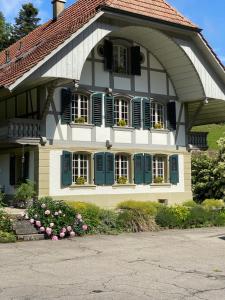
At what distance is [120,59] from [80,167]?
5259 millimetres

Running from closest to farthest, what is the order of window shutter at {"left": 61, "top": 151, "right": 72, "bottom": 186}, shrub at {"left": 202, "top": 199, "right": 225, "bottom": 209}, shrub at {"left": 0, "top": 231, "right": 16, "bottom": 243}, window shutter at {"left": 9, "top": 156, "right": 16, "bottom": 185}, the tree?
shrub at {"left": 0, "top": 231, "right": 16, "bottom": 243} → window shutter at {"left": 61, "top": 151, "right": 72, "bottom": 186} → shrub at {"left": 202, "top": 199, "right": 225, "bottom": 209} → window shutter at {"left": 9, "top": 156, "right": 16, "bottom": 185} → the tree

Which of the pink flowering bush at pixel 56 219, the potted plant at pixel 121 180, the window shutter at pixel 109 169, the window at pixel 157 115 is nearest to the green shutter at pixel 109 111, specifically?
the window shutter at pixel 109 169

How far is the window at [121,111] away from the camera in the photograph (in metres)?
22.5

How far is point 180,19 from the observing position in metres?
22.1

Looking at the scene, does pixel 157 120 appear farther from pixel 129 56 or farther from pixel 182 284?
pixel 182 284

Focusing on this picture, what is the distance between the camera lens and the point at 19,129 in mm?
19156

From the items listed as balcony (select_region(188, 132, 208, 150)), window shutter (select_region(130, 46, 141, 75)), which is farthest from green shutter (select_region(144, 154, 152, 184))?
window shutter (select_region(130, 46, 141, 75))

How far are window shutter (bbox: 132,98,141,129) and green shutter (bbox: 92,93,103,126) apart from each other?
181cm

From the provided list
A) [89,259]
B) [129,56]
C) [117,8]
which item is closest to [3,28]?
[129,56]

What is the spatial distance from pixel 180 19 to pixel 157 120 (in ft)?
15.4

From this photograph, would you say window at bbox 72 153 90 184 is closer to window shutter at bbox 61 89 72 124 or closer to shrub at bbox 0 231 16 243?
window shutter at bbox 61 89 72 124

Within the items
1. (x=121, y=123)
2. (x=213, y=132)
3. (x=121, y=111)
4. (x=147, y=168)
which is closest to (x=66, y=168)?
(x=121, y=123)

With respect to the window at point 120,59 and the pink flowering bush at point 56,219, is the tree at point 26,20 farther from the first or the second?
the pink flowering bush at point 56,219

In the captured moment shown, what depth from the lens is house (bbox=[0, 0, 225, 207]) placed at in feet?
63.5
